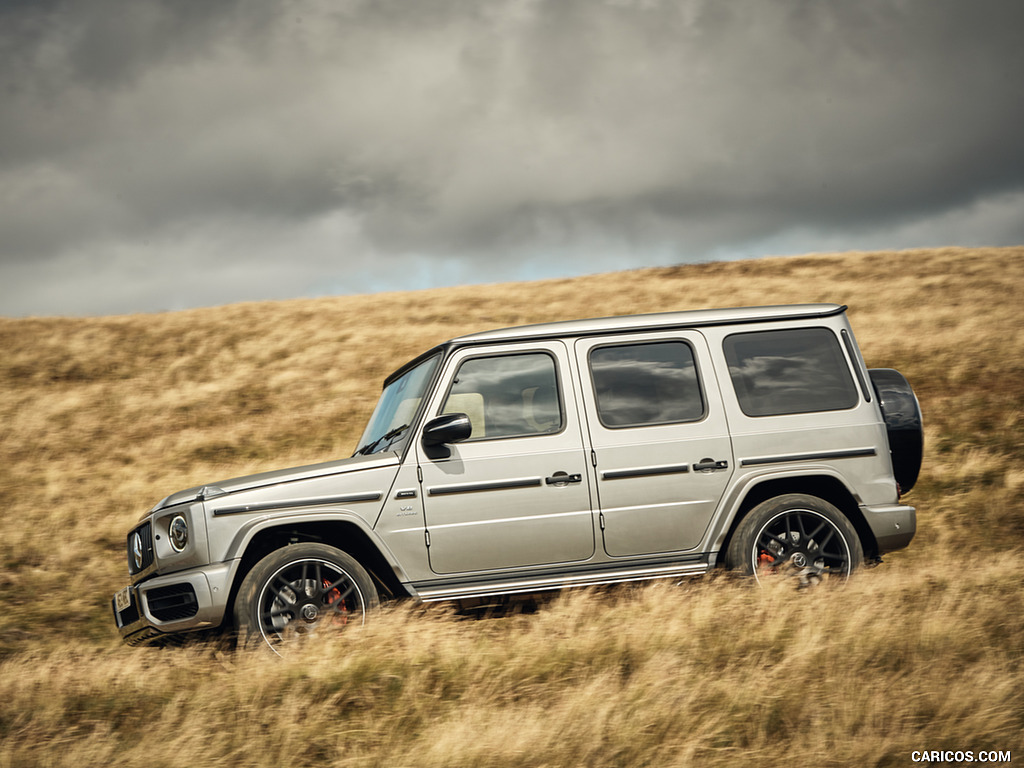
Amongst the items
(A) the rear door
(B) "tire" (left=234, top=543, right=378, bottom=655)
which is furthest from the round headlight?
(A) the rear door

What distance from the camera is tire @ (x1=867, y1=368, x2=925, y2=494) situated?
18.0 ft

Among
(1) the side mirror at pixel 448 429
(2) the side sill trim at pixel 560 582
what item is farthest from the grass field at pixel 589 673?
(1) the side mirror at pixel 448 429

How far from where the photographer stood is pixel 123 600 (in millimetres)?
5098

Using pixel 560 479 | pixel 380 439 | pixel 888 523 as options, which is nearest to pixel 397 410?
pixel 380 439

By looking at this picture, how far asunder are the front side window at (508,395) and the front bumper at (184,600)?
5.41ft

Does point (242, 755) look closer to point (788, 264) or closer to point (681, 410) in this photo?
point (681, 410)

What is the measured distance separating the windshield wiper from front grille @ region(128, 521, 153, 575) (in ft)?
4.73

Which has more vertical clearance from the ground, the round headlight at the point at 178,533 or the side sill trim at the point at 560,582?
the round headlight at the point at 178,533

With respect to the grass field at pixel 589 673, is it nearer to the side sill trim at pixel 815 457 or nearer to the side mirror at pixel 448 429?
the side sill trim at pixel 815 457

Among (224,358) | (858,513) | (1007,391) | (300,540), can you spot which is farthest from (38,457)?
(1007,391)

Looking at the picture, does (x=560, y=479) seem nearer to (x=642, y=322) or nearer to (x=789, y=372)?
(x=642, y=322)

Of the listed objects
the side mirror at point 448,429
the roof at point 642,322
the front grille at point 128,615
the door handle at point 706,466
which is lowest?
the front grille at point 128,615

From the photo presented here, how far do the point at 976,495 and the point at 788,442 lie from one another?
4.87 m

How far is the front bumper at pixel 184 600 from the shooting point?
4.61m
